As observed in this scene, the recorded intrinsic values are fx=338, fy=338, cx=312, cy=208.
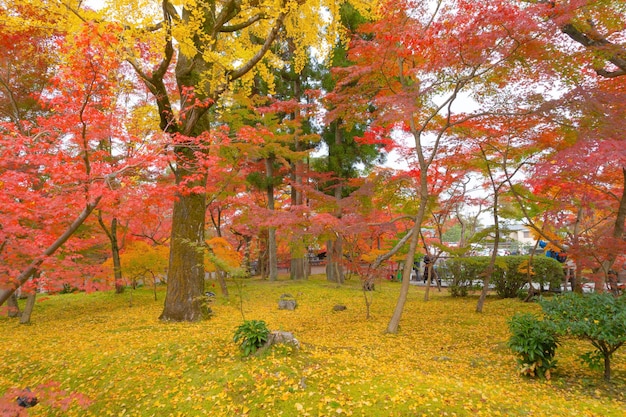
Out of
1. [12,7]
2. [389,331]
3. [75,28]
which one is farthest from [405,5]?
[12,7]

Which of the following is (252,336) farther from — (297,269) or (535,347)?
(297,269)

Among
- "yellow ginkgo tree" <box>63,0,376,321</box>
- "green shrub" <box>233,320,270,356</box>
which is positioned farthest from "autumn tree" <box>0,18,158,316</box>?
"green shrub" <box>233,320,270,356</box>

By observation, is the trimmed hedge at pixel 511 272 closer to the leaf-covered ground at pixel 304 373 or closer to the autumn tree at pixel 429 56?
the leaf-covered ground at pixel 304 373

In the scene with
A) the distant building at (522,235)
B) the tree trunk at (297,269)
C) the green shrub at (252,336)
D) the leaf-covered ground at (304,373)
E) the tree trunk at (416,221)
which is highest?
the distant building at (522,235)

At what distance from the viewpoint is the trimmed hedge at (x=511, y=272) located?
9.98m

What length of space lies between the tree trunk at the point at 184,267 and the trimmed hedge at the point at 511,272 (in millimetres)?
7592

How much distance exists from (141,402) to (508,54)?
703 cm

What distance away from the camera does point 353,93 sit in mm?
7441

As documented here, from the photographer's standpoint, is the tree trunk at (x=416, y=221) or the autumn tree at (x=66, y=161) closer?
the autumn tree at (x=66, y=161)

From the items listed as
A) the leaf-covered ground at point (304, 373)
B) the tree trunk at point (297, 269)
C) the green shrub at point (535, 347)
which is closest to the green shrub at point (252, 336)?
the leaf-covered ground at point (304, 373)

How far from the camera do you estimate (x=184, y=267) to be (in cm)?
732

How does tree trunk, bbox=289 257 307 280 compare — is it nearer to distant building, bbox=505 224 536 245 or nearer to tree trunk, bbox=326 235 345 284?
tree trunk, bbox=326 235 345 284

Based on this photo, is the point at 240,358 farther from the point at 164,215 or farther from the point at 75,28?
the point at 164,215

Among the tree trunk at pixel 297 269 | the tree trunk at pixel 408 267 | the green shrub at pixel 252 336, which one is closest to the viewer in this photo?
the green shrub at pixel 252 336
